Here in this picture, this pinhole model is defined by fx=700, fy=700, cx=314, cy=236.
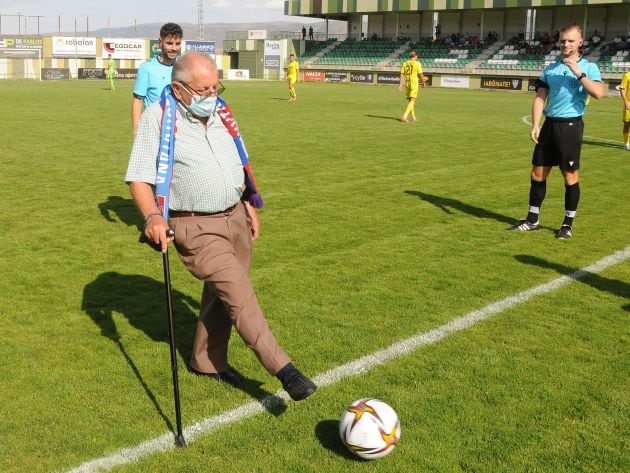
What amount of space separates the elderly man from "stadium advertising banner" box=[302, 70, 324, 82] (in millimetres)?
61365

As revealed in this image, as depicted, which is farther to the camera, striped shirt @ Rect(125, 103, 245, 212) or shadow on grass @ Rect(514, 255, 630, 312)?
shadow on grass @ Rect(514, 255, 630, 312)

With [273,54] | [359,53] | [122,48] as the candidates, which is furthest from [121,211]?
[122,48]

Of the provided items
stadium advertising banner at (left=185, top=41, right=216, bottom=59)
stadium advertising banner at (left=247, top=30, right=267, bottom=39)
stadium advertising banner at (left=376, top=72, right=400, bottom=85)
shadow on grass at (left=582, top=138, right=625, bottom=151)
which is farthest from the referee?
stadium advertising banner at (left=247, top=30, right=267, bottom=39)

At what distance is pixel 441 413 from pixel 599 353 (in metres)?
1.49

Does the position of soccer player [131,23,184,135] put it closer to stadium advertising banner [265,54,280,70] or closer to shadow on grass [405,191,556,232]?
shadow on grass [405,191,556,232]

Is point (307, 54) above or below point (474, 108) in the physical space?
above

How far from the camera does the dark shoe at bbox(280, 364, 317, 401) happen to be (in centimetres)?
352

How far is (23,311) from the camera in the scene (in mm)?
5344

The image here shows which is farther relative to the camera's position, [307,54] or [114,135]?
[307,54]

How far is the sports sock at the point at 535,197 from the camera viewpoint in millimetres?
8016

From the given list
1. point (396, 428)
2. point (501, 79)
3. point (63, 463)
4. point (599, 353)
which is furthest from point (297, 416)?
point (501, 79)

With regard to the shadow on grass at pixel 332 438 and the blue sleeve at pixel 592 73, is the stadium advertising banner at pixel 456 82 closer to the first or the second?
the blue sleeve at pixel 592 73

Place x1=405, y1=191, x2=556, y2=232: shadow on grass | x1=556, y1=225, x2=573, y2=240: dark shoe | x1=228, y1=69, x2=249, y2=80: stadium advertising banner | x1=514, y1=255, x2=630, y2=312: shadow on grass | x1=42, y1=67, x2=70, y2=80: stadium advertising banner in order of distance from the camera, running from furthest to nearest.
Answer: x1=228, y1=69, x2=249, y2=80: stadium advertising banner < x1=42, y1=67, x2=70, y2=80: stadium advertising banner < x1=405, y1=191, x2=556, y2=232: shadow on grass < x1=556, y1=225, x2=573, y2=240: dark shoe < x1=514, y1=255, x2=630, y2=312: shadow on grass

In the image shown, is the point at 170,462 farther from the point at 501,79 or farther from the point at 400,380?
the point at 501,79
